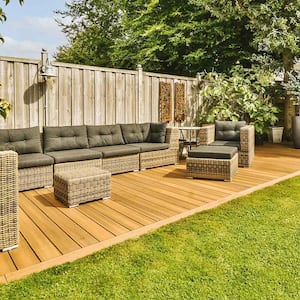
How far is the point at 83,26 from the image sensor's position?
49.3 ft

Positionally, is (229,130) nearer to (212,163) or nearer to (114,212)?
(212,163)

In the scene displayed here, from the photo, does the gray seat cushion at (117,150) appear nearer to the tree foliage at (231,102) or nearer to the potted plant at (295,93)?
the tree foliage at (231,102)

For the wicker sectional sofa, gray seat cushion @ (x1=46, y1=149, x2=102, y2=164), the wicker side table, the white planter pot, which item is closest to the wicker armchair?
the wicker sectional sofa

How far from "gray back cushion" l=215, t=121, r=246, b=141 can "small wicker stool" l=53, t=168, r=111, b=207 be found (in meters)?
3.13

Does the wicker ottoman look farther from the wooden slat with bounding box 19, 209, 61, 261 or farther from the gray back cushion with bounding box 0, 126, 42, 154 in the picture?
the wooden slat with bounding box 19, 209, 61, 261

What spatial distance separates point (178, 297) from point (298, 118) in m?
7.01

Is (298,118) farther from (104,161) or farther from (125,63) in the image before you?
(125,63)

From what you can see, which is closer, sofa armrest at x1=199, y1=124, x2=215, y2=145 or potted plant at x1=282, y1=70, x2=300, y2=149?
sofa armrest at x1=199, y1=124, x2=215, y2=145

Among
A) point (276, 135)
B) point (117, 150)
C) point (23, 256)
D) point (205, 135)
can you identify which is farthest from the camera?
point (276, 135)

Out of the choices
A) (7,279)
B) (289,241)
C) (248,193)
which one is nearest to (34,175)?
(7,279)

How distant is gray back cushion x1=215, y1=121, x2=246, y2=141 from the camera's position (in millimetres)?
5887

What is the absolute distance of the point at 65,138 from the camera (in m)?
4.74

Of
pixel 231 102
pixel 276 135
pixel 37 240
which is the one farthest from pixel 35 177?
pixel 276 135

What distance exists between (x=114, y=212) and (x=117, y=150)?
186 centimetres
